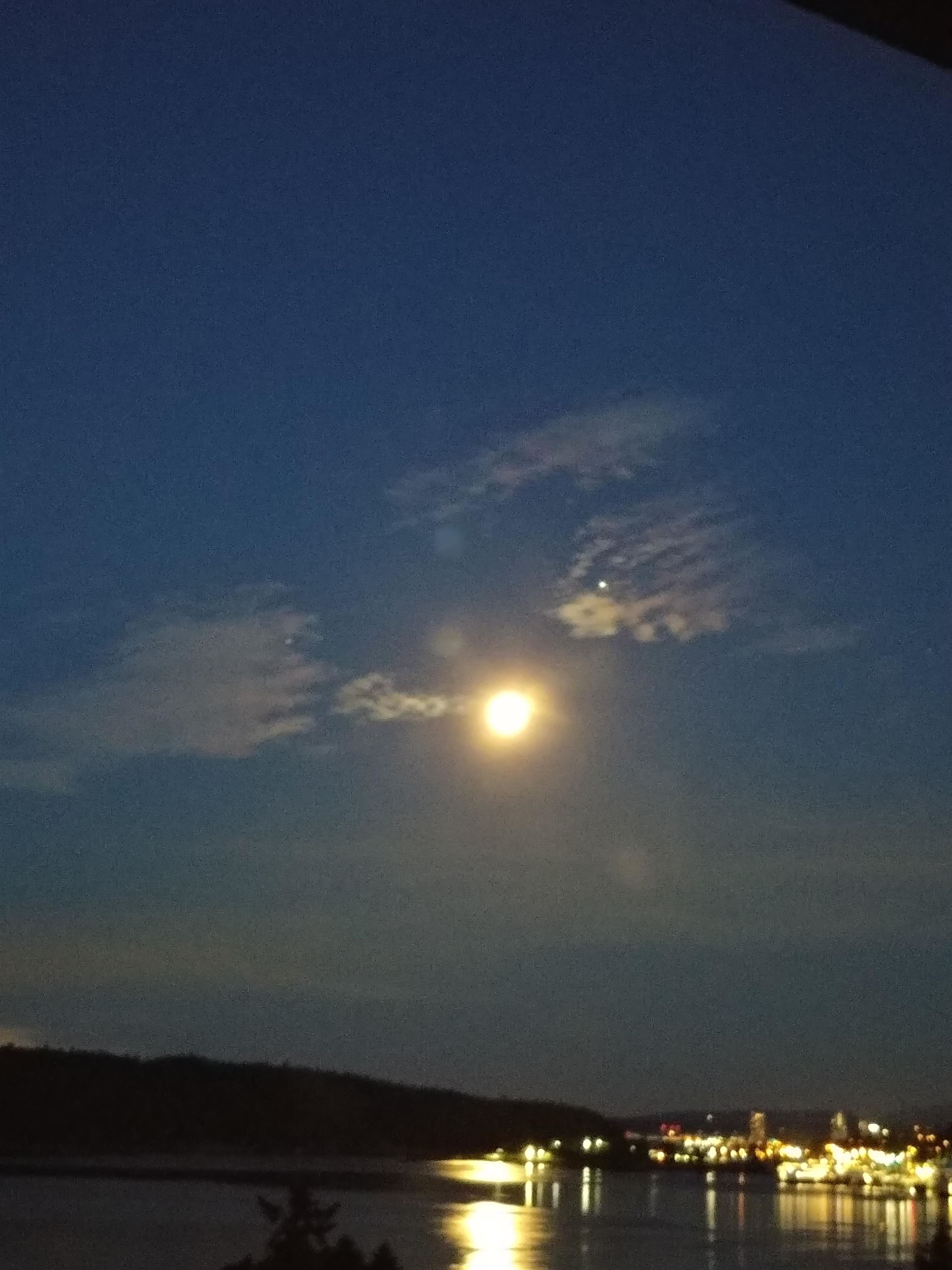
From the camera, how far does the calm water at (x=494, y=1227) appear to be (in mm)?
40719

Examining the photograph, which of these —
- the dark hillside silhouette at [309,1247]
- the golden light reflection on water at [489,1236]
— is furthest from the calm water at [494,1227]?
the dark hillside silhouette at [309,1247]

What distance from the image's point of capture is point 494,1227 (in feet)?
186

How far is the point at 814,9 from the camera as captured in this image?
10.5 feet

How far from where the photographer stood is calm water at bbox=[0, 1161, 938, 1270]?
40.7 m

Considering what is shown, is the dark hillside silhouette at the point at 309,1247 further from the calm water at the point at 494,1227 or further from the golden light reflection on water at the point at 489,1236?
the golden light reflection on water at the point at 489,1236

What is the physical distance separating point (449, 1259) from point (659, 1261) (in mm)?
5096

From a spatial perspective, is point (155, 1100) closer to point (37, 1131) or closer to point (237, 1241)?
point (37, 1131)

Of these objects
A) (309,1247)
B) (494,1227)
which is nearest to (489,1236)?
(494,1227)

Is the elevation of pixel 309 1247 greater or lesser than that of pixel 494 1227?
greater

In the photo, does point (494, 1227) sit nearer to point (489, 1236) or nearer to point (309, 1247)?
point (489, 1236)

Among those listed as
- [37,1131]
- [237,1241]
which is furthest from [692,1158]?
[237,1241]

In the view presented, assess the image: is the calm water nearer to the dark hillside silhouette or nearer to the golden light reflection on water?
the golden light reflection on water

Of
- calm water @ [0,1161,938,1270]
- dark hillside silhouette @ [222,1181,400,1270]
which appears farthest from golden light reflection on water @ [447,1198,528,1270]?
dark hillside silhouette @ [222,1181,400,1270]

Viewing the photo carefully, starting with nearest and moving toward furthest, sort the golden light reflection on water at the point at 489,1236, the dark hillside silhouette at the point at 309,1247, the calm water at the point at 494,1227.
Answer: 1. the dark hillside silhouette at the point at 309,1247
2. the golden light reflection on water at the point at 489,1236
3. the calm water at the point at 494,1227
